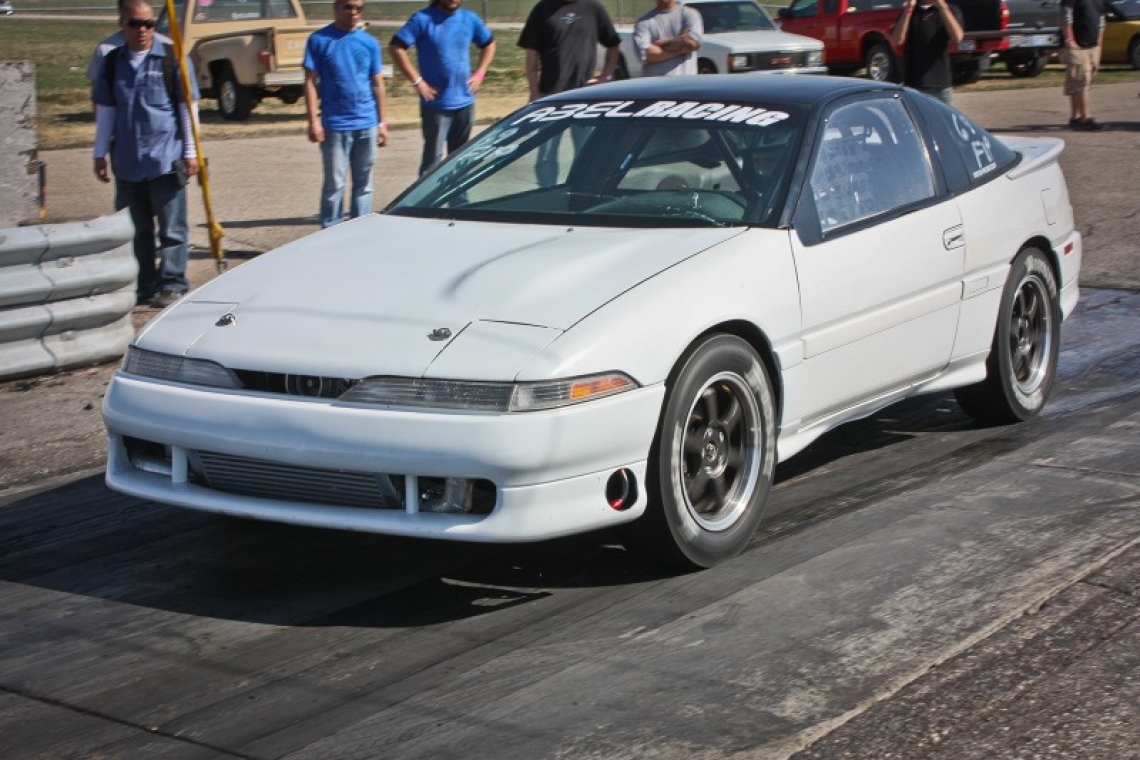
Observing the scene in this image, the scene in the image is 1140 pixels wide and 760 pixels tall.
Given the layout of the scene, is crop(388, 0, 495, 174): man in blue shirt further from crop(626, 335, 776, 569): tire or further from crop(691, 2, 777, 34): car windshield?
crop(691, 2, 777, 34): car windshield

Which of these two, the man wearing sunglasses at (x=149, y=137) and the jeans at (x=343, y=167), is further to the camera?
the jeans at (x=343, y=167)

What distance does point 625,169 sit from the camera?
606cm

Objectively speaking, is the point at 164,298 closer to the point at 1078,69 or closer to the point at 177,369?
the point at 177,369

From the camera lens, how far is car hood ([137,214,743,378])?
15.7 ft

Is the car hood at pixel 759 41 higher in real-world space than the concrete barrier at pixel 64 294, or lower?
higher

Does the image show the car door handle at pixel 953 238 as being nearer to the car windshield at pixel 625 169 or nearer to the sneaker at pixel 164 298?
the car windshield at pixel 625 169

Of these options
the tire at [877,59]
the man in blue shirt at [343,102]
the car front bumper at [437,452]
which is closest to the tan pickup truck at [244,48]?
the tire at [877,59]

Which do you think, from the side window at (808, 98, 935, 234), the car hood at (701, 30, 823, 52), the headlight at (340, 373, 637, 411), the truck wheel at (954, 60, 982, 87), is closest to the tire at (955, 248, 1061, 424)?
the side window at (808, 98, 935, 234)

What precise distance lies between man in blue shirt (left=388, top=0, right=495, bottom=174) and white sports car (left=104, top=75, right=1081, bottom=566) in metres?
5.26

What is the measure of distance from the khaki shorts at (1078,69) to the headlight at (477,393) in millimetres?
14848

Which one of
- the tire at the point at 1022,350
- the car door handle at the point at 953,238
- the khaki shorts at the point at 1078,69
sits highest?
the car door handle at the point at 953,238

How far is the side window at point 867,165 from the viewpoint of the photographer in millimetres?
5875

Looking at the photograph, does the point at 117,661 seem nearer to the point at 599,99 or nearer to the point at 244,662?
the point at 244,662

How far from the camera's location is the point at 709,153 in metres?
5.96
